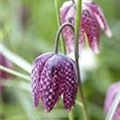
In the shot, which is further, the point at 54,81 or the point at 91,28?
the point at 91,28

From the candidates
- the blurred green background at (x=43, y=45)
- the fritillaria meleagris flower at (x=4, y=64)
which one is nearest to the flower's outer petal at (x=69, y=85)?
the fritillaria meleagris flower at (x=4, y=64)

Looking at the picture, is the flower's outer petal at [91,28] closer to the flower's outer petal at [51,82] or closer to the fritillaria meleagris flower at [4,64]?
the flower's outer petal at [51,82]

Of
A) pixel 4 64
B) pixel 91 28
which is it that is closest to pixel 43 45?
pixel 4 64

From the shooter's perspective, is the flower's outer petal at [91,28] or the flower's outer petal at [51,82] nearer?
the flower's outer petal at [51,82]

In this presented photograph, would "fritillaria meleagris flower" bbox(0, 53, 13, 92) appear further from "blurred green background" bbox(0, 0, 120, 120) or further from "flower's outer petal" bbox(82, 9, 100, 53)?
"flower's outer petal" bbox(82, 9, 100, 53)

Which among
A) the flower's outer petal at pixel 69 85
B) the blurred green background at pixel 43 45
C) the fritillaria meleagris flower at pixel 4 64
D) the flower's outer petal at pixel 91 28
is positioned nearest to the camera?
the flower's outer petal at pixel 69 85

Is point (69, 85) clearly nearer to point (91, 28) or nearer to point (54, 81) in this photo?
point (54, 81)

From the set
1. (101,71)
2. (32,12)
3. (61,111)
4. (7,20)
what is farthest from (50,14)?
(61,111)
